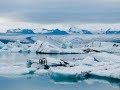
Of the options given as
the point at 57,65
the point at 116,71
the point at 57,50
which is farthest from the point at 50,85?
the point at 57,50

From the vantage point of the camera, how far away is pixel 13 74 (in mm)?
16328

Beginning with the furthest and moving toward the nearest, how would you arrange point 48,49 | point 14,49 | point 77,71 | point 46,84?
point 14,49 < point 48,49 < point 77,71 < point 46,84

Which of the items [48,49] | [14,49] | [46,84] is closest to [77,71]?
[46,84]

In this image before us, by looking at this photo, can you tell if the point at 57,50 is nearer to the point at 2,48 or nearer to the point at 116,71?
the point at 2,48

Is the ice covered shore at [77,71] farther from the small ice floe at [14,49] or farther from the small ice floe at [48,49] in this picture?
the small ice floe at [14,49]

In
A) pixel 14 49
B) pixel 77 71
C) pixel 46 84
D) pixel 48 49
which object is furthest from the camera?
pixel 14 49

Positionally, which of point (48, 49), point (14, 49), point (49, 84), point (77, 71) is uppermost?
point (77, 71)

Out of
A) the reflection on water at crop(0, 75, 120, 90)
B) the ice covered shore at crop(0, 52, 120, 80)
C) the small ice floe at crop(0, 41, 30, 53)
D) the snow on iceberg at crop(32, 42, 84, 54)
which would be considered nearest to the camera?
the reflection on water at crop(0, 75, 120, 90)

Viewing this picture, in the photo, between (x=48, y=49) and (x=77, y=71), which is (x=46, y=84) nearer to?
(x=77, y=71)

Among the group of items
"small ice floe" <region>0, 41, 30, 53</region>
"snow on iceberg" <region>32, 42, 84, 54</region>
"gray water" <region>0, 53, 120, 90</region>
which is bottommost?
"small ice floe" <region>0, 41, 30, 53</region>

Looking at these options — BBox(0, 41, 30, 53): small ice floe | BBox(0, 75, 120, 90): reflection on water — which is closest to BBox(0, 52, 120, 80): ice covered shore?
BBox(0, 75, 120, 90): reflection on water

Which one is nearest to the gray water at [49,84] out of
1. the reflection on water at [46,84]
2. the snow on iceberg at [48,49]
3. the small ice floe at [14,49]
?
the reflection on water at [46,84]

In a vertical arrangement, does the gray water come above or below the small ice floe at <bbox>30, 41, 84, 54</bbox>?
above

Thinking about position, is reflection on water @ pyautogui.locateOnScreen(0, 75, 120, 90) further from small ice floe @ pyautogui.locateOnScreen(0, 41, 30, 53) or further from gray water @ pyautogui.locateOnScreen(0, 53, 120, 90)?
small ice floe @ pyautogui.locateOnScreen(0, 41, 30, 53)
